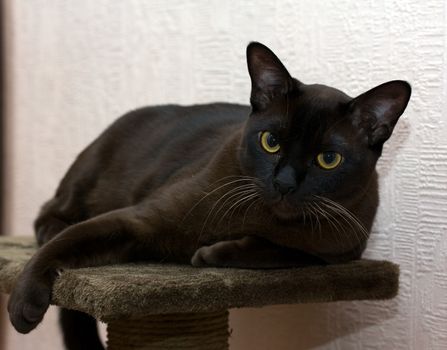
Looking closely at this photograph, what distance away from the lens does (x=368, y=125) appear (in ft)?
3.77

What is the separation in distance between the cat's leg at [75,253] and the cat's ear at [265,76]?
30cm

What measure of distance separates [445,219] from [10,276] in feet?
2.75

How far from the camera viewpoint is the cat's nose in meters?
1.07

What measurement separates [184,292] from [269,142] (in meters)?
0.30

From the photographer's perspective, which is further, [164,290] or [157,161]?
[157,161]

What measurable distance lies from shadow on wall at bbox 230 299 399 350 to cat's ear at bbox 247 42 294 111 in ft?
1.84

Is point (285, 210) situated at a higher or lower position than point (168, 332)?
higher

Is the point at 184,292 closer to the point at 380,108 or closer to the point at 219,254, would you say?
the point at 219,254

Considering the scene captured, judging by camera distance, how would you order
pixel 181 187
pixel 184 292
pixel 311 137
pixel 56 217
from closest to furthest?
1. pixel 184 292
2. pixel 311 137
3. pixel 181 187
4. pixel 56 217

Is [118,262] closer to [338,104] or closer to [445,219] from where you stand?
[338,104]

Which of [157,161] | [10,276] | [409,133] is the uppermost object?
[409,133]

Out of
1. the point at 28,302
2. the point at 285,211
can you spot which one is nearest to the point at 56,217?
the point at 28,302

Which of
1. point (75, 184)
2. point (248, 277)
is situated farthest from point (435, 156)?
point (75, 184)

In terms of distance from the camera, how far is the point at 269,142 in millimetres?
1128
